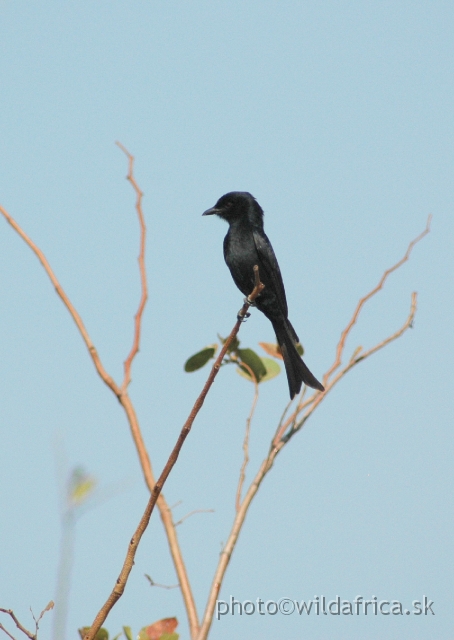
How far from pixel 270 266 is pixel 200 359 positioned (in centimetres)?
161

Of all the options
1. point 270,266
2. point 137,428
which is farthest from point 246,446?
point 270,266

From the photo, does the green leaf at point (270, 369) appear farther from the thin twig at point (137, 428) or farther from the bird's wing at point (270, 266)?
the bird's wing at point (270, 266)

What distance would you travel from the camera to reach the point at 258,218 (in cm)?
551

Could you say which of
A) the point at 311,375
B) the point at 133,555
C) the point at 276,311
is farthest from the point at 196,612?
the point at 276,311

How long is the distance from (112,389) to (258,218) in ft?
8.46

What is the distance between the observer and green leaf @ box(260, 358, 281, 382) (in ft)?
12.2

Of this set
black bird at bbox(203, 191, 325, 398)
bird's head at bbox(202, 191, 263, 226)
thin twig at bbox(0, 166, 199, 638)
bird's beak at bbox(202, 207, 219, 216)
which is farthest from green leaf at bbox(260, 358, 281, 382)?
bird's beak at bbox(202, 207, 219, 216)

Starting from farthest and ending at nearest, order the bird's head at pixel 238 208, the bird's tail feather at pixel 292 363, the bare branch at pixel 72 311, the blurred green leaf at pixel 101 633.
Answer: the bird's head at pixel 238 208 < the bird's tail feather at pixel 292 363 < the bare branch at pixel 72 311 < the blurred green leaf at pixel 101 633

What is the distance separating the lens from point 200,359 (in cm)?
370

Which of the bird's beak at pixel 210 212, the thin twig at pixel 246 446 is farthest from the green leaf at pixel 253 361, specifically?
the bird's beak at pixel 210 212

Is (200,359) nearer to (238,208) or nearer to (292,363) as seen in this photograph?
(292,363)

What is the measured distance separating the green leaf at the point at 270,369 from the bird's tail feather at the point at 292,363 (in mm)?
268

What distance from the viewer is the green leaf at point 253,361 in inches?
143

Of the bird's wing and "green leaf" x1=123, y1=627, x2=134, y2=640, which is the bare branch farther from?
the bird's wing
